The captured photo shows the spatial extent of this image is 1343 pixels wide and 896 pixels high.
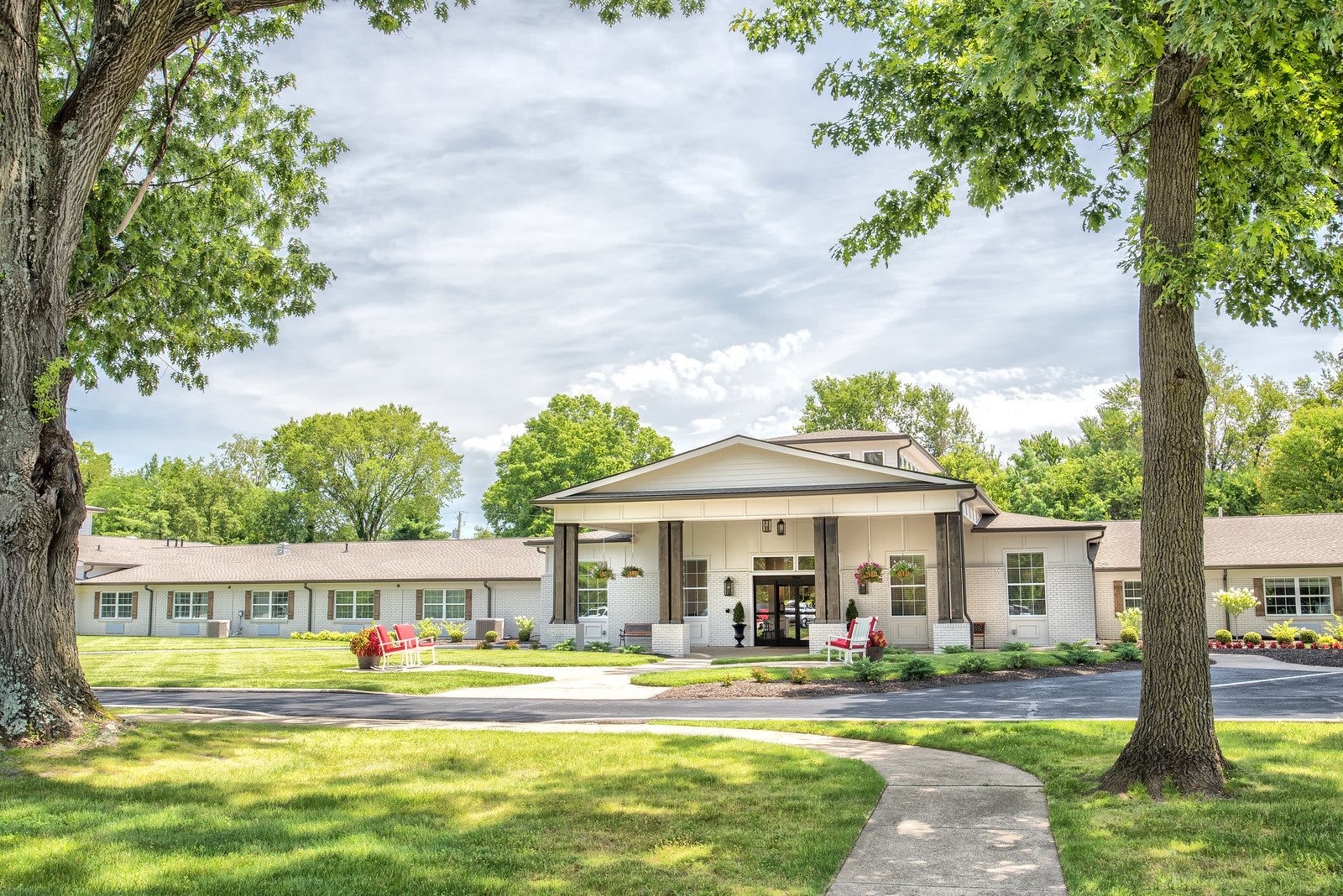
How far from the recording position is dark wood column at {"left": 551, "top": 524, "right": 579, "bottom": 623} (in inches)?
1232

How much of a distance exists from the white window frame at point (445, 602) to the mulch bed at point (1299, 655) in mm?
28421

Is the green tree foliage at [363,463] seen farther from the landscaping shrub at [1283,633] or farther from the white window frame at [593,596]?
the landscaping shrub at [1283,633]

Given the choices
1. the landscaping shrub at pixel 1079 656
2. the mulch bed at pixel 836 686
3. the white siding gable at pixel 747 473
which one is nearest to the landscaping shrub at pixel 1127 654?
the landscaping shrub at pixel 1079 656

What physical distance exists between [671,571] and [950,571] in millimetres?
8216

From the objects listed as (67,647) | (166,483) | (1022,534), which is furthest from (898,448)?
(166,483)

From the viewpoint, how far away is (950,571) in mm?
27422

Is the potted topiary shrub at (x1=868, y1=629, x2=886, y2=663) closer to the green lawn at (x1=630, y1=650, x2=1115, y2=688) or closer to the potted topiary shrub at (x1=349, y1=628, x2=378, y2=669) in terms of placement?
the green lawn at (x1=630, y1=650, x2=1115, y2=688)

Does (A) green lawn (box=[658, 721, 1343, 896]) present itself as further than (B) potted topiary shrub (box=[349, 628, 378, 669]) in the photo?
No

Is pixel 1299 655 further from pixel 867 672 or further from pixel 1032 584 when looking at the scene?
pixel 867 672

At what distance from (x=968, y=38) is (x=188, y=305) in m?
13.3

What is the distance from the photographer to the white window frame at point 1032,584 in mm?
30656

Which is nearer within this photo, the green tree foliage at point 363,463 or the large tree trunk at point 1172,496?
the large tree trunk at point 1172,496

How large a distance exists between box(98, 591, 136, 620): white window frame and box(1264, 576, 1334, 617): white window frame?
159 ft

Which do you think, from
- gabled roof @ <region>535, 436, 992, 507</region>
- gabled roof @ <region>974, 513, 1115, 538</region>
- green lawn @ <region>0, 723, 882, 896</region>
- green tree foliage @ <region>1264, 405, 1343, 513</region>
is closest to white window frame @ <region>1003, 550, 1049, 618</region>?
gabled roof @ <region>974, 513, 1115, 538</region>
